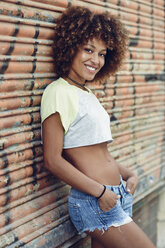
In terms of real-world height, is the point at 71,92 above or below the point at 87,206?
above

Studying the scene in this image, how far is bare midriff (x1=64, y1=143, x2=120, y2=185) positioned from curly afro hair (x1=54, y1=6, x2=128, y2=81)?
2.00 ft

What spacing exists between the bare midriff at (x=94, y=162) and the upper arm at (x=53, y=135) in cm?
16

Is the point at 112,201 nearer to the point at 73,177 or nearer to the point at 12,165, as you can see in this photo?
the point at 73,177

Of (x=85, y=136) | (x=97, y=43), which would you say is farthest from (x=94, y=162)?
(x=97, y=43)

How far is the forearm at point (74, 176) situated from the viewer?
2.29m

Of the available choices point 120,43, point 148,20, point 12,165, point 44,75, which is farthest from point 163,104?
point 12,165

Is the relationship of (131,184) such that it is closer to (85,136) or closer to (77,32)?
(85,136)

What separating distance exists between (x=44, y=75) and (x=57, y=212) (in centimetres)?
106

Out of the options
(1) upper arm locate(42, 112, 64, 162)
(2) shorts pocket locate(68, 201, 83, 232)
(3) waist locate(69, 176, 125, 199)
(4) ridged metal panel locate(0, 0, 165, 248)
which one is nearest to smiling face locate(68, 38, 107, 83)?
(4) ridged metal panel locate(0, 0, 165, 248)

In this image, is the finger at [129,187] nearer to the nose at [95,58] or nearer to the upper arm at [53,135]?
the upper arm at [53,135]

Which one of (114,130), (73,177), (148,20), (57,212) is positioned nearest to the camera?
(73,177)

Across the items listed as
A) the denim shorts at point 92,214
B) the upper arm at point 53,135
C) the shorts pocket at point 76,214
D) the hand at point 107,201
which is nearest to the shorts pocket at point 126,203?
the denim shorts at point 92,214

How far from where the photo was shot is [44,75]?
2.58 meters

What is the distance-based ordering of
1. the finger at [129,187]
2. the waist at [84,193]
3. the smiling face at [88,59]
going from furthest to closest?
1. the finger at [129,187]
2. the smiling face at [88,59]
3. the waist at [84,193]
